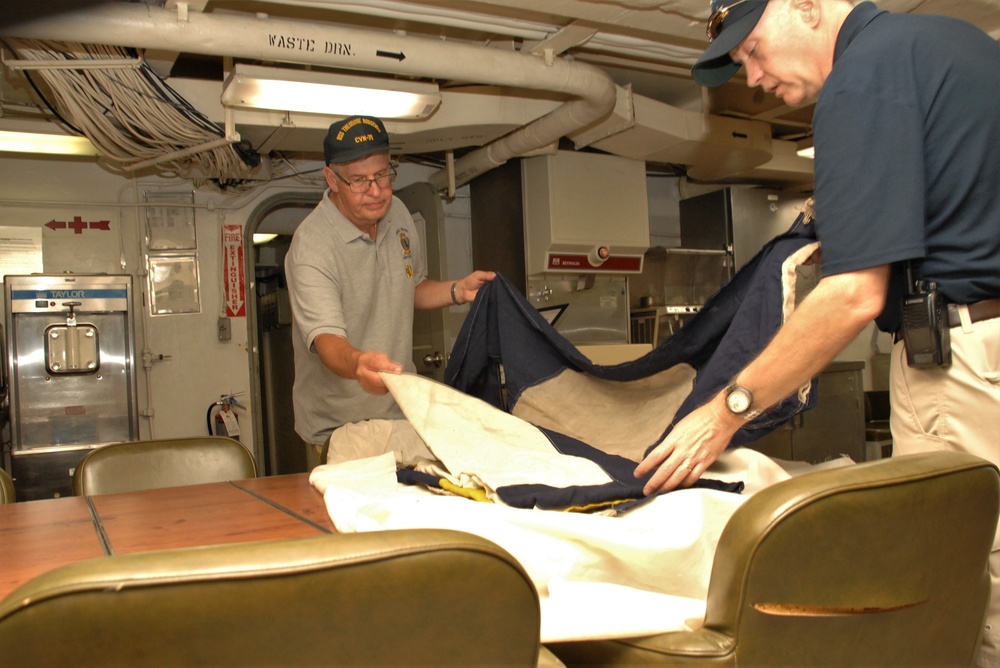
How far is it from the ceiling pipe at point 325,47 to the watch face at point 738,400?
253 cm

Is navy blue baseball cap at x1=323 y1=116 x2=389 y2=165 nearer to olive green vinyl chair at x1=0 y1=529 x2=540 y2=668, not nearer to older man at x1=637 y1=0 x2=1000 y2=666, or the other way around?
older man at x1=637 y1=0 x2=1000 y2=666

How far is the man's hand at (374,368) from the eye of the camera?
6.13ft

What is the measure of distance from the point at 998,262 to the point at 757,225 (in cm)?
471

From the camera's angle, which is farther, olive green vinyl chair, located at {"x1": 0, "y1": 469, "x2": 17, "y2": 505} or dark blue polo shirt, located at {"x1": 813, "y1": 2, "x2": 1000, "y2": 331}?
olive green vinyl chair, located at {"x1": 0, "y1": 469, "x2": 17, "y2": 505}

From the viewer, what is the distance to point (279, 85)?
3.41 meters

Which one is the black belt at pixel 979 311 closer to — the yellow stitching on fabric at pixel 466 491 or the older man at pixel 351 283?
the yellow stitching on fabric at pixel 466 491

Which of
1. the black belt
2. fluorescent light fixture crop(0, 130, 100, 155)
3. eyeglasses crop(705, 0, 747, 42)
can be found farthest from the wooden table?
fluorescent light fixture crop(0, 130, 100, 155)

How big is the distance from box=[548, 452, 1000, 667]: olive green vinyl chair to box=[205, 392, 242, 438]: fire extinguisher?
172 inches

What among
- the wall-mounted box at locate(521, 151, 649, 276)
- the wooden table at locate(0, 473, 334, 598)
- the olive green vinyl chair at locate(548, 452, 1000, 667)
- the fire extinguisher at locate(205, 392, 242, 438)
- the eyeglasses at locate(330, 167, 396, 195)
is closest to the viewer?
the olive green vinyl chair at locate(548, 452, 1000, 667)

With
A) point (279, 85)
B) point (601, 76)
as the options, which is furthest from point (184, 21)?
point (601, 76)

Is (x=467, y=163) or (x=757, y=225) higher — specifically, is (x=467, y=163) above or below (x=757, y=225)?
above

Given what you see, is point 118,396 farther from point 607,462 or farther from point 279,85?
point 607,462

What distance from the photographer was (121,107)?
11.9 ft

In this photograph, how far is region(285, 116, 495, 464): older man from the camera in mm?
2475
